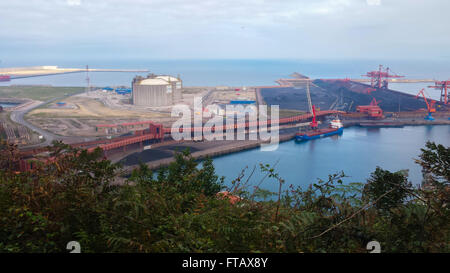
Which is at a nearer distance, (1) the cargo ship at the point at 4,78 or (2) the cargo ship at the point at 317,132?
(2) the cargo ship at the point at 317,132

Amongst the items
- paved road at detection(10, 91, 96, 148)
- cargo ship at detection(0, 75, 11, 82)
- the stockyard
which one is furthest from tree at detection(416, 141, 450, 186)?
cargo ship at detection(0, 75, 11, 82)

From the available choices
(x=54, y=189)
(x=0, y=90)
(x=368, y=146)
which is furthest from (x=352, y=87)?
(x=54, y=189)

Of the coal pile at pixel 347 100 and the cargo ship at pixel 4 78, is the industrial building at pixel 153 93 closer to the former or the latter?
the coal pile at pixel 347 100

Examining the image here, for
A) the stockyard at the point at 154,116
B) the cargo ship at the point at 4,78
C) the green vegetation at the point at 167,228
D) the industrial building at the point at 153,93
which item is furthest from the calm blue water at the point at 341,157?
the cargo ship at the point at 4,78

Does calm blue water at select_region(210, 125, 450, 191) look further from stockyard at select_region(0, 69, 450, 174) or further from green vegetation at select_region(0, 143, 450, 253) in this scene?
green vegetation at select_region(0, 143, 450, 253)

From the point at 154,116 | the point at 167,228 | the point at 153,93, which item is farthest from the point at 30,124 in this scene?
the point at 167,228

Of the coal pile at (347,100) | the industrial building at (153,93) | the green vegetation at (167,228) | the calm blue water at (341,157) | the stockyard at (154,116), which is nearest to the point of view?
the green vegetation at (167,228)

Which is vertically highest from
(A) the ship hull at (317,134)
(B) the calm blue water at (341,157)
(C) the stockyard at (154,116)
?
(C) the stockyard at (154,116)

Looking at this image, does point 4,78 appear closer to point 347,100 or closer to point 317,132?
point 347,100
